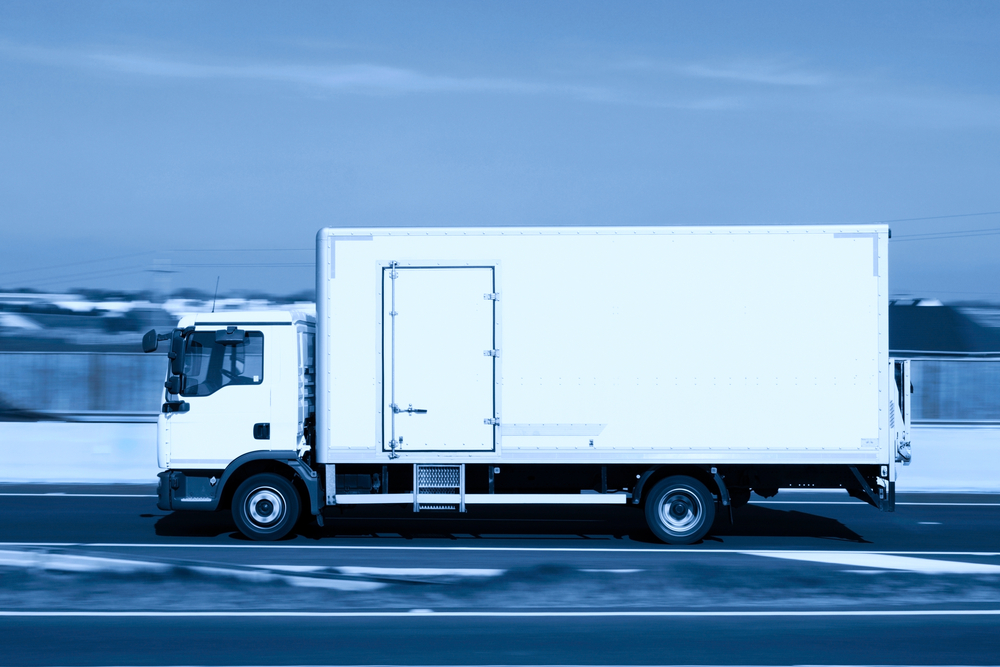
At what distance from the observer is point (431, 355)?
32.3 feet

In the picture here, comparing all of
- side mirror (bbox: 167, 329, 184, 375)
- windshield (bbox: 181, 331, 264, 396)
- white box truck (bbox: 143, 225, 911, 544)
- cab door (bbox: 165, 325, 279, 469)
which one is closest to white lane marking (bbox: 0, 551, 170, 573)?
cab door (bbox: 165, 325, 279, 469)

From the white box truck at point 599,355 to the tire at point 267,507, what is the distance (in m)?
0.31

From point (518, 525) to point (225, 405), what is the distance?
3.75 m

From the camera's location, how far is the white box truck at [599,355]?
9.71 metres

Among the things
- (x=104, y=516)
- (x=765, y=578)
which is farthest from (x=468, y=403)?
(x=104, y=516)

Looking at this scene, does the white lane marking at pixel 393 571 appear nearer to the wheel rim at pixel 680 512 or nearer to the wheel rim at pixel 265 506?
the wheel rim at pixel 265 506

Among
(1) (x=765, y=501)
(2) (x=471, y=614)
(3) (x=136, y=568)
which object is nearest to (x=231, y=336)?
(3) (x=136, y=568)

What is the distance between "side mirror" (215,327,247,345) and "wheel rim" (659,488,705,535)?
4.67 meters

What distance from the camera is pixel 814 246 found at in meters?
9.71

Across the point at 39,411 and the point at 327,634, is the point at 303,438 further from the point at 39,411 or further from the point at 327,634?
the point at 39,411

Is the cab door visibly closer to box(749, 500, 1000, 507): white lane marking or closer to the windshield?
the windshield

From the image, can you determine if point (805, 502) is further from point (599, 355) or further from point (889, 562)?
point (599, 355)

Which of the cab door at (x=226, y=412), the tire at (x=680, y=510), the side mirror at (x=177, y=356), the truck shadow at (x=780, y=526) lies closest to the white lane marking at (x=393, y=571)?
the cab door at (x=226, y=412)

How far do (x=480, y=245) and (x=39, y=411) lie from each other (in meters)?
14.3
